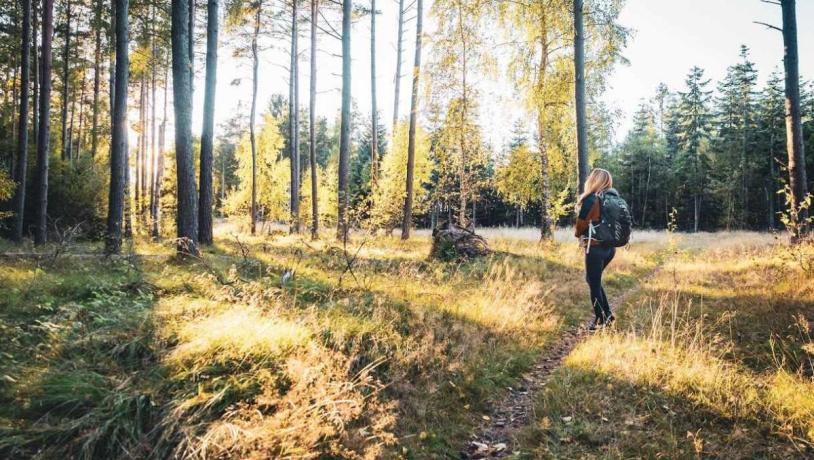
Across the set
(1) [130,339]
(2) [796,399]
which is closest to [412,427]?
(1) [130,339]

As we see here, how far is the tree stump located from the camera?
1036 cm

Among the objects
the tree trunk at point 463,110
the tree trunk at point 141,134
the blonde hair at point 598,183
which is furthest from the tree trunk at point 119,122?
the tree trunk at point 141,134

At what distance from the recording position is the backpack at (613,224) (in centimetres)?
575

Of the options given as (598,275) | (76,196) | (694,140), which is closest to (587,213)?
(598,275)

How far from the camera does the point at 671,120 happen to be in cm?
5206

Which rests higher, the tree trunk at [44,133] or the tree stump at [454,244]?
the tree trunk at [44,133]

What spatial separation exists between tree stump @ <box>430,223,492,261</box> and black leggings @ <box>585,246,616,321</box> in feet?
14.0

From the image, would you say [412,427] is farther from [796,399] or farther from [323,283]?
[323,283]

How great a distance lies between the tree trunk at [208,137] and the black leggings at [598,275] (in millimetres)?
9754

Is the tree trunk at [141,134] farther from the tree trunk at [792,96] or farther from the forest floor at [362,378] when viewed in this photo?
the tree trunk at [792,96]

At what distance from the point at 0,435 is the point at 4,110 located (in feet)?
80.1

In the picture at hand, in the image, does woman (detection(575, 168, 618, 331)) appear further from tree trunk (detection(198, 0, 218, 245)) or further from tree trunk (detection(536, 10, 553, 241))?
tree trunk (detection(536, 10, 553, 241))

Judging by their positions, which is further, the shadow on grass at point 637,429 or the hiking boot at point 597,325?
the hiking boot at point 597,325

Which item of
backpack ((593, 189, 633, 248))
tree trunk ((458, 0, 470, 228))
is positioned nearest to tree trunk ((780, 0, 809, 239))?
backpack ((593, 189, 633, 248))
